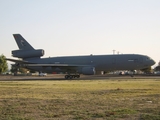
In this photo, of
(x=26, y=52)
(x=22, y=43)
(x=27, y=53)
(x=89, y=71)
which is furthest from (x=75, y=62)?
(x=22, y=43)

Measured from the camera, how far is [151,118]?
10469 mm

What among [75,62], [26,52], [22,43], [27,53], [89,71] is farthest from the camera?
[22,43]

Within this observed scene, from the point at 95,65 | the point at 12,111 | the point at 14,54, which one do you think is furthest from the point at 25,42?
the point at 12,111

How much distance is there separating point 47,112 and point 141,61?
4654 centimetres

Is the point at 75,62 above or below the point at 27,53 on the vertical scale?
below

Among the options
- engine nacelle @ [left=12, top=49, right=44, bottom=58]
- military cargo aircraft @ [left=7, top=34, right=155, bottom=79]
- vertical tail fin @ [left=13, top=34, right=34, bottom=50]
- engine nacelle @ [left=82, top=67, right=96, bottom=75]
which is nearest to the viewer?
engine nacelle @ [left=82, top=67, right=96, bottom=75]

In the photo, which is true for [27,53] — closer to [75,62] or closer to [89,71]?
[75,62]

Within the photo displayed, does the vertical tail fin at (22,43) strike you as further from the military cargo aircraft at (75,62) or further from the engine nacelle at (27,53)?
the engine nacelle at (27,53)

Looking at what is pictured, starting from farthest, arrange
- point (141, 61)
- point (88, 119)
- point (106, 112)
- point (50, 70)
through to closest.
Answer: point (50, 70), point (141, 61), point (106, 112), point (88, 119)

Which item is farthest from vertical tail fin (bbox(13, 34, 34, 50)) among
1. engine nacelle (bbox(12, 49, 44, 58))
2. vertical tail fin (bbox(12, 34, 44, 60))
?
engine nacelle (bbox(12, 49, 44, 58))

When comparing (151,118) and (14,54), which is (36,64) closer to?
(14,54)

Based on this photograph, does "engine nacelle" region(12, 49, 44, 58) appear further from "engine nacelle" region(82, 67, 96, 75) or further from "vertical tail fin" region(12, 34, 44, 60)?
"engine nacelle" region(82, 67, 96, 75)

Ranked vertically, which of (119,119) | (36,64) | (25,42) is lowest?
(119,119)

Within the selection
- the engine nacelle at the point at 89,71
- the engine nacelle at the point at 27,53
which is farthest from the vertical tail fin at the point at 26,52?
the engine nacelle at the point at 89,71
